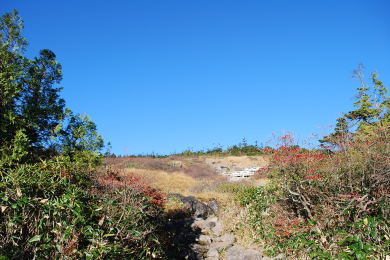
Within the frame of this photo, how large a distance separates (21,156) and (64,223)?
105 inches

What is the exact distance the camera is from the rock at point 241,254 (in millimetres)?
7066

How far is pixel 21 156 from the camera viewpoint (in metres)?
5.55

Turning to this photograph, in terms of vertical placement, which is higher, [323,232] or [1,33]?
[1,33]

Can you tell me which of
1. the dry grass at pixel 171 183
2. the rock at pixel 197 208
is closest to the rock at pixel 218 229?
the rock at pixel 197 208

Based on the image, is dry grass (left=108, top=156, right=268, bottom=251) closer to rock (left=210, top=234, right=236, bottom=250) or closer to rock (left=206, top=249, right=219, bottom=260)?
rock (left=210, top=234, right=236, bottom=250)

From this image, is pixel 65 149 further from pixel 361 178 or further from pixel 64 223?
pixel 361 178

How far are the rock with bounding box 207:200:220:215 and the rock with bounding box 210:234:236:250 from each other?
2231 millimetres

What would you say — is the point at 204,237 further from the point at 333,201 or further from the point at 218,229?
the point at 333,201

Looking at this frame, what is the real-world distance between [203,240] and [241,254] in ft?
5.17

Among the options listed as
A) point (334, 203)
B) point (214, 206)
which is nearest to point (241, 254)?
point (334, 203)

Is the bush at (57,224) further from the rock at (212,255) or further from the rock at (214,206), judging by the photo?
the rock at (214,206)

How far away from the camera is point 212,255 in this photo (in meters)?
7.50

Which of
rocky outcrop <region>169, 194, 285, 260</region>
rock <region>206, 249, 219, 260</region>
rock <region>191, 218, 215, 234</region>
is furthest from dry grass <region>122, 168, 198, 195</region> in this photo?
rock <region>206, 249, 219, 260</region>

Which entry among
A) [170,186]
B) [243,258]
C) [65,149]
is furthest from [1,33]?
[170,186]
